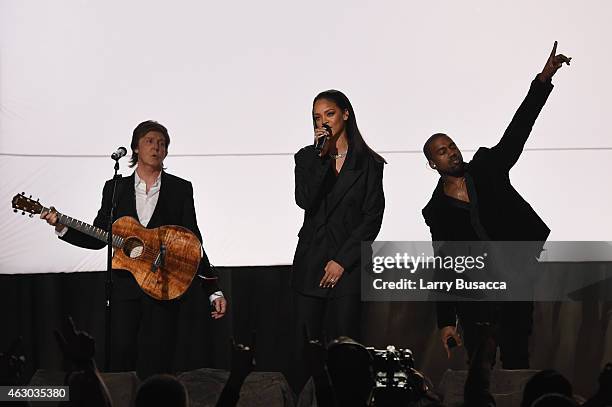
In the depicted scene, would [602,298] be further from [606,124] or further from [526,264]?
[606,124]

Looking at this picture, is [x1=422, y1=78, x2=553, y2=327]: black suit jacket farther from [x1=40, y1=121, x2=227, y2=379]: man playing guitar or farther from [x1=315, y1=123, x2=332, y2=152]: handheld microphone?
[x1=40, y1=121, x2=227, y2=379]: man playing guitar

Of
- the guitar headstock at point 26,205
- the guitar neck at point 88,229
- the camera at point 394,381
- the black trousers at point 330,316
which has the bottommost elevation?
the camera at point 394,381

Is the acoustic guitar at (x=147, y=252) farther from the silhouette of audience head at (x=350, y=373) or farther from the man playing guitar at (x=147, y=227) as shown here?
the silhouette of audience head at (x=350, y=373)

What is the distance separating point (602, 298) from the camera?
19.0ft

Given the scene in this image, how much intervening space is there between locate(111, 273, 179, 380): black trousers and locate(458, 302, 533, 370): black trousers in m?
1.70

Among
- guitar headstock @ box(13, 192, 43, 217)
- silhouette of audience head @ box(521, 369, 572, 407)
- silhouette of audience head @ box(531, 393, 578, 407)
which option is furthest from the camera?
guitar headstock @ box(13, 192, 43, 217)

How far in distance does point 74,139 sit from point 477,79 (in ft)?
7.87

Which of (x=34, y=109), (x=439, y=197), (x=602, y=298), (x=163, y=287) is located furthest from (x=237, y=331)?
(x=602, y=298)

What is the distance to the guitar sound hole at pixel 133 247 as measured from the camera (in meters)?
5.56

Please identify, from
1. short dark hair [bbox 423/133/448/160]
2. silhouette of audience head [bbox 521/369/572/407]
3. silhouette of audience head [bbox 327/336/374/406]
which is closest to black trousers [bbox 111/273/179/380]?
short dark hair [bbox 423/133/448/160]

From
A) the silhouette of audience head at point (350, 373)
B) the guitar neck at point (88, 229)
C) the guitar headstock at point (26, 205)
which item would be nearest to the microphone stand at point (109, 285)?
the guitar neck at point (88, 229)

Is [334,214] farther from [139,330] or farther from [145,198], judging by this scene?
[139,330]

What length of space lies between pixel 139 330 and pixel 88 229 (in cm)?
64

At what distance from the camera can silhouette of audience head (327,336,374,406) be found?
3109 millimetres
